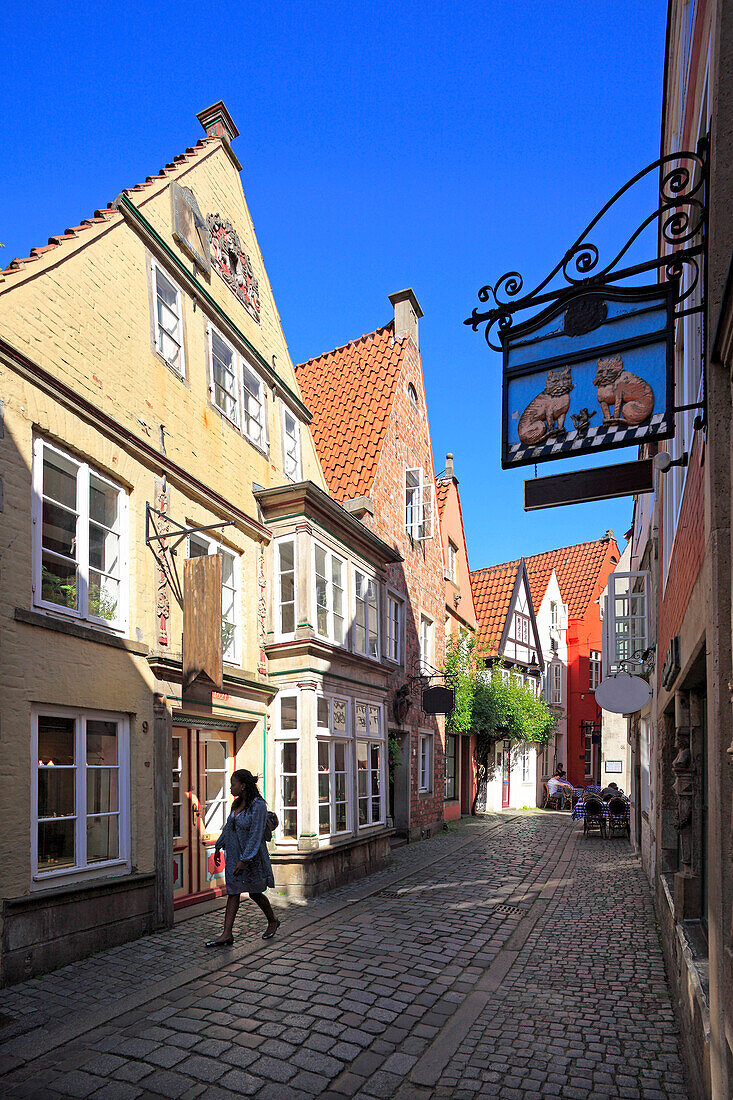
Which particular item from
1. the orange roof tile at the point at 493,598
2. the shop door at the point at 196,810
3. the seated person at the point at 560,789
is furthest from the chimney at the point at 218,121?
the seated person at the point at 560,789

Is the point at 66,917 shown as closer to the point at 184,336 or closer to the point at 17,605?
the point at 17,605

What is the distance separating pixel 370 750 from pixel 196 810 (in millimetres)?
Result: 4715

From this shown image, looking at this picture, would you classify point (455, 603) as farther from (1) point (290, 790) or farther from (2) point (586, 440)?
(2) point (586, 440)

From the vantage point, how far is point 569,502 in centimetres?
519

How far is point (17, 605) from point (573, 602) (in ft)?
111

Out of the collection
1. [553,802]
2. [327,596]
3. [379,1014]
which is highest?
[327,596]

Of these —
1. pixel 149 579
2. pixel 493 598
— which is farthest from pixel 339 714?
pixel 493 598

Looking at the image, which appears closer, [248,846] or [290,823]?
[248,846]

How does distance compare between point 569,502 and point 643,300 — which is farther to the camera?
point 569,502

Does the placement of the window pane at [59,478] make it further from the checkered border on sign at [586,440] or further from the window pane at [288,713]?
the window pane at [288,713]

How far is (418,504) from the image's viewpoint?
1920 centimetres

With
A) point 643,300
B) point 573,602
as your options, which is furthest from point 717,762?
point 573,602

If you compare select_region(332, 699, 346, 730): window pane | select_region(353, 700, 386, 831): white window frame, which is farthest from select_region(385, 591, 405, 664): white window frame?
select_region(332, 699, 346, 730): window pane

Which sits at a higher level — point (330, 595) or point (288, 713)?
point (330, 595)
